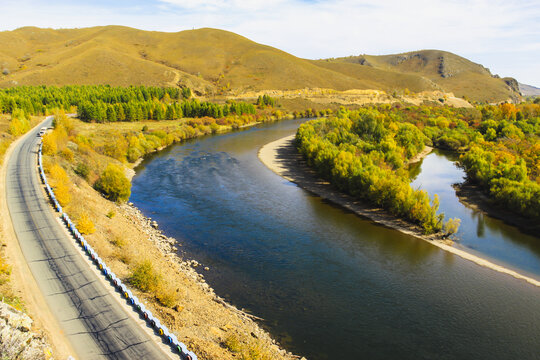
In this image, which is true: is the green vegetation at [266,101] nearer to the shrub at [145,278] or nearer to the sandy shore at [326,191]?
the sandy shore at [326,191]

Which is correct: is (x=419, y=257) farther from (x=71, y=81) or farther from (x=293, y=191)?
(x=71, y=81)

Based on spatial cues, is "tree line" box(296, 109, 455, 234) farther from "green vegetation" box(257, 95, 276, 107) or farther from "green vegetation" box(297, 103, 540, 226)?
"green vegetation" box(257, 95, 276, 107)

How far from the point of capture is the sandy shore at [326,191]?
126 feet

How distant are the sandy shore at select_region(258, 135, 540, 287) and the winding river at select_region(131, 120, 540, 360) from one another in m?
1.53

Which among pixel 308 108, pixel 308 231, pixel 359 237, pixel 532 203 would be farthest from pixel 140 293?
pixel 308 108

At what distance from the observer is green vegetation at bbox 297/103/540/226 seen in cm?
4697

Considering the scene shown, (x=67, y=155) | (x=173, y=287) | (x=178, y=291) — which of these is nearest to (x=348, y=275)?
(x=178, y=291)

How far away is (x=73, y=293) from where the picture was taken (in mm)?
23438

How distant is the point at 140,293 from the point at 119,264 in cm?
502

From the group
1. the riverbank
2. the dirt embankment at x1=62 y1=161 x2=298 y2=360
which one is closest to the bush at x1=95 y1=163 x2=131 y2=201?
the riverbank

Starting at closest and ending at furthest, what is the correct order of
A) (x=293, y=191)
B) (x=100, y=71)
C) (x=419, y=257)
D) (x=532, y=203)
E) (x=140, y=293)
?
(x=140, y=293), (x=419, y=257), (x=532, y=203), (x=293, y=191), (x=100, y=71)

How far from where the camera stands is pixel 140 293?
25609 millimetres

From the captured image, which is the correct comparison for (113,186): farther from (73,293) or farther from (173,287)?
(73,293)

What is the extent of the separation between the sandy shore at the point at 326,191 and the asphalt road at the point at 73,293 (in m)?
34.8
